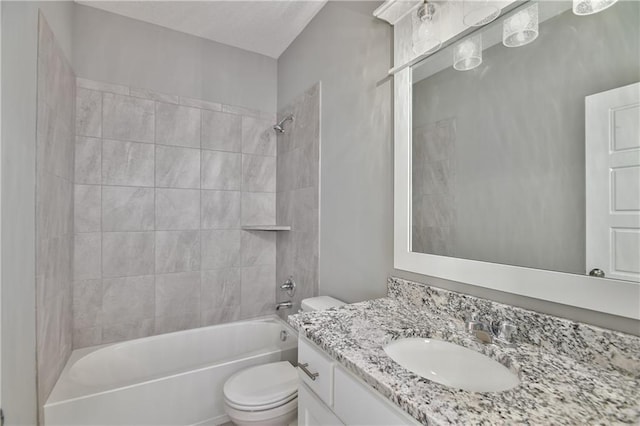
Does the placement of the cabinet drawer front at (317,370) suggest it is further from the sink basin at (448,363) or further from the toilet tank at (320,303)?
the toilet tank at (320,303)

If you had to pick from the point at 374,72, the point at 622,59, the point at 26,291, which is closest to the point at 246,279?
the point at 26,291

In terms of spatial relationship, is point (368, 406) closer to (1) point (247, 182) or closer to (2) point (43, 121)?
(2) point (43, 121)

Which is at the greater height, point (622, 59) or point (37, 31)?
point (37, 31)

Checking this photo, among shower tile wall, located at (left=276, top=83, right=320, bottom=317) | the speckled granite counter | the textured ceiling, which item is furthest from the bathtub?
the textured ceiling

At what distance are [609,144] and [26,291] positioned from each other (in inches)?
81.9

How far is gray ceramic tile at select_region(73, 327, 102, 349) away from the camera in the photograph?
199 centimetres

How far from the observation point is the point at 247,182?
2596 mm

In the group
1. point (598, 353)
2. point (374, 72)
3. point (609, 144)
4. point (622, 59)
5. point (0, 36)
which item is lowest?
point (598, 353)

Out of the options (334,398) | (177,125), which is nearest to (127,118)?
(177,125)

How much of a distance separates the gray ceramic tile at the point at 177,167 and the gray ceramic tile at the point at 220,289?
2.49 ft

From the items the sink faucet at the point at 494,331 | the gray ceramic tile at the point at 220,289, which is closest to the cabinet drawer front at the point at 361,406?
the sink faucet at the point at 494,331

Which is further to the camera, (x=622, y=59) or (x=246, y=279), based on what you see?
(x=246, y=279)

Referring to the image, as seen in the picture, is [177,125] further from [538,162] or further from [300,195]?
[538,162]

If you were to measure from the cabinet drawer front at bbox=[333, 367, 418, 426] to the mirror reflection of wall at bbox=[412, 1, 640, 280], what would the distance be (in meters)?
0.63
